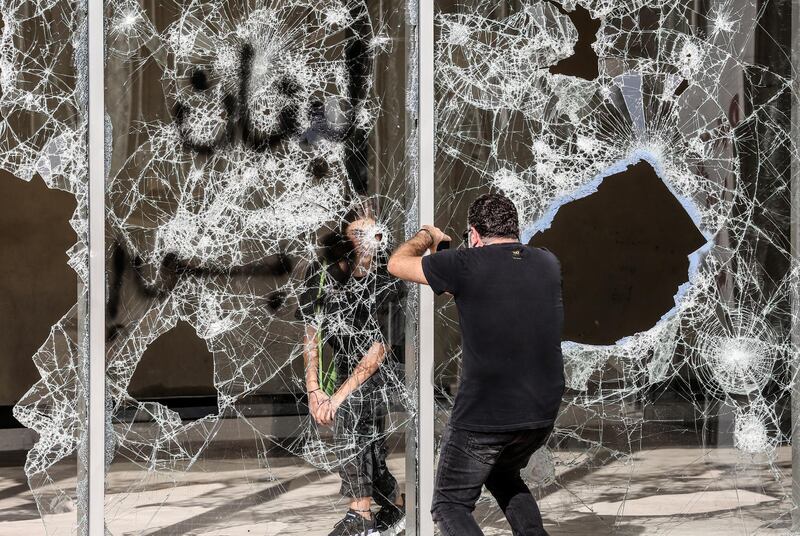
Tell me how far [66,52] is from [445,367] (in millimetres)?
2243

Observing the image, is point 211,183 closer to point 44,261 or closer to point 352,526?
point 44,261

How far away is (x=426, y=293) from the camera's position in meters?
4.64

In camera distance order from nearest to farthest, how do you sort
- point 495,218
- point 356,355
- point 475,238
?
point 495,218 < point 475,238 < point 356,355

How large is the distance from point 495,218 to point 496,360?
1.78 ft

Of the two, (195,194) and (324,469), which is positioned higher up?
(195,194)

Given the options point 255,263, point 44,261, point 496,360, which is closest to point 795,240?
point 496,360

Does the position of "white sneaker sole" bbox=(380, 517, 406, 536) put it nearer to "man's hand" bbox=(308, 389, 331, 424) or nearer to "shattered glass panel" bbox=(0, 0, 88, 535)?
"man's hand" bbox=(308, 389, 331, 424)

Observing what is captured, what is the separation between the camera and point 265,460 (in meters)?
4.54

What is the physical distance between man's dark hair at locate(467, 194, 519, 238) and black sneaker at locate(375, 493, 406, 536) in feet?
5.09

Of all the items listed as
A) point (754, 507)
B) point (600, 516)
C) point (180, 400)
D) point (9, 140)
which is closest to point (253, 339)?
point (180, 400)

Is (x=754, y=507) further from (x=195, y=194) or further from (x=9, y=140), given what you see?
(x=9, y=140)

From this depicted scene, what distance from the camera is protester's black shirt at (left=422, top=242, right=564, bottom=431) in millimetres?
3604

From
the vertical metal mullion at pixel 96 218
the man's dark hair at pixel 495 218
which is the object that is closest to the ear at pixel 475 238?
the man's dark hair at pixel 495 218

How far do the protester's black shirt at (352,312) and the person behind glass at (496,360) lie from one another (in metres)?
0.90
